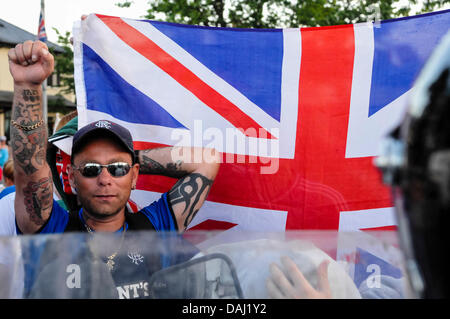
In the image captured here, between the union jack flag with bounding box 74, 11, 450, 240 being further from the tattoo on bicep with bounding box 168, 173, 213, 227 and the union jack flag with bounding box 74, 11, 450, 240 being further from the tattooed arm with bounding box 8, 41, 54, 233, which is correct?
the tattooed arm with bounding box 8, 41, 54, 233

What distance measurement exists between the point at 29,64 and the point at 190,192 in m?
1.12

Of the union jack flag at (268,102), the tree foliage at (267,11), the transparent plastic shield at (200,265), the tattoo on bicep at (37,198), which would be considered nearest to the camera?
the transparent plastic shield at (200,265)

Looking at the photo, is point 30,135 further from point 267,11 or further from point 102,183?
point 267,11

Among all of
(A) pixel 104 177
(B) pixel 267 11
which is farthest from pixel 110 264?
(B) pixel 267 11

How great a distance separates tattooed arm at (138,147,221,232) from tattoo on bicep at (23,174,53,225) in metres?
0.73

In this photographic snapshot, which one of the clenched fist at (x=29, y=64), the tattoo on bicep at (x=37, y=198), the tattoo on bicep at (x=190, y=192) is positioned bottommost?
the tattoo on bicep at (x=37, y=198)

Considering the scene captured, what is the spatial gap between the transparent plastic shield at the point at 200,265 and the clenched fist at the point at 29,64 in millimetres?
1283

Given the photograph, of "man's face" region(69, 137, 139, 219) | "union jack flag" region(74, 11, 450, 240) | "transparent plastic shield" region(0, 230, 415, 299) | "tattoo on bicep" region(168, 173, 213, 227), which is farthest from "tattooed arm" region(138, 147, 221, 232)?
"transparent plastic shield" region(0, 230, 415, 299)

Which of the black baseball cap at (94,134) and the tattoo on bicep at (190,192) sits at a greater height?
the black baseball cap at (94,134)

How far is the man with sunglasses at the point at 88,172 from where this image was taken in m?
2.10

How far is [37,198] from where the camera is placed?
2.20 metres

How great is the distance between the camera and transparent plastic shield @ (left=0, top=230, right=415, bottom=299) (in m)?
0.98

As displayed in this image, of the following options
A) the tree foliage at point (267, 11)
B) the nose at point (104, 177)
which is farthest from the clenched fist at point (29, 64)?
the tree foliage at point (267, 11)

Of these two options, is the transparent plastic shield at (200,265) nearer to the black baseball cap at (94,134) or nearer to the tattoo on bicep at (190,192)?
the black baseball cap at (94,134)
